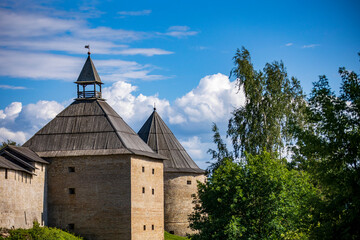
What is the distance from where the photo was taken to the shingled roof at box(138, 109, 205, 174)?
50266 millimetres

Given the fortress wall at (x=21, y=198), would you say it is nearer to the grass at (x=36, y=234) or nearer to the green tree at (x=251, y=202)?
the grass at (x=36, y=234)

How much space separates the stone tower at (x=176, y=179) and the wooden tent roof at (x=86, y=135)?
5.63m

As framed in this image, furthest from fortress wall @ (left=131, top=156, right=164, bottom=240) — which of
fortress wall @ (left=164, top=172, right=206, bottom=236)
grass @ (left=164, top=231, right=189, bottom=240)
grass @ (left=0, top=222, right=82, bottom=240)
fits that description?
fortress wall @ (left=164, top=172, right=206, bottom=236)

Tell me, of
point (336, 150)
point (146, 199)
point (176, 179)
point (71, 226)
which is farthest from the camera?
point (176, 179)

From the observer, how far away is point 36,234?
1357 inches

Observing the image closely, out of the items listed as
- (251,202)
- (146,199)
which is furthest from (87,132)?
(251,202)

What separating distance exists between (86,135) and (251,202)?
1361 centimetres

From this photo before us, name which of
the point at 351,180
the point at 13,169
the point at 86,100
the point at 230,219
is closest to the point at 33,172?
the point at 13,169

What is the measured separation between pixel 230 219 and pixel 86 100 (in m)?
16.6

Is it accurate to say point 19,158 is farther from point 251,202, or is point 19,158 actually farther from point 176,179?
point 176,179

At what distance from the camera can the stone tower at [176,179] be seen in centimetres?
4881

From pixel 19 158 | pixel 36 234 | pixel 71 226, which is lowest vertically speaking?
pixel 36 234

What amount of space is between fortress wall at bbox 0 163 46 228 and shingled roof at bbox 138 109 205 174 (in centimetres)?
1331

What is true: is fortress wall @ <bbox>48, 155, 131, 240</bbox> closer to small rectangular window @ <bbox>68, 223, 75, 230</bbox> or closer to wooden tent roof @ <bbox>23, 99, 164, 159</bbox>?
small rectangular window @ <bbox>68, 223, 75, 230</bbox>
